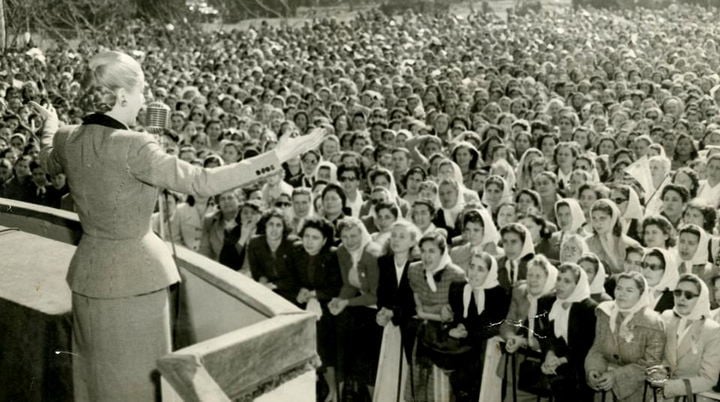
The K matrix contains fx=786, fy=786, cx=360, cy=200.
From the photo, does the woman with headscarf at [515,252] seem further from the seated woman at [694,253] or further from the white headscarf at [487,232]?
the seated woman at [694,253]

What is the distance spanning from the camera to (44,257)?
3.84 m

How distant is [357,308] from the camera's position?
248 inches

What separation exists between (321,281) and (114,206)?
3659mm

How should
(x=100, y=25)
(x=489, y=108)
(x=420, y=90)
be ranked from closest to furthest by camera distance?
(x=489, y=108) → (x=420, y=90) → (x=100, y=25)

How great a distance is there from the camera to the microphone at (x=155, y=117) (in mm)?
2945

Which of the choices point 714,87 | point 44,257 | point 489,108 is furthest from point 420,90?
point 44,257

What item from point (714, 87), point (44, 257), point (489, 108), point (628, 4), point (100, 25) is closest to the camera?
point (44, 257)

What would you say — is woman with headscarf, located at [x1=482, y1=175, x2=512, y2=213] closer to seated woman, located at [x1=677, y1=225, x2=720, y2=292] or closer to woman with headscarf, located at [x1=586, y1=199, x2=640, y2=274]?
woman with headscarf, located at [x1=586, y1=199, x2=640, y2=274]

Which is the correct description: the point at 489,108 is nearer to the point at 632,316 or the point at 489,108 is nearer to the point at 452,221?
the point at 452,221

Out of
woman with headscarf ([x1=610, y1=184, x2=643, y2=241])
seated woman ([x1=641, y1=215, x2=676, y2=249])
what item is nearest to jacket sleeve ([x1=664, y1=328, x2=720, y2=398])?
seated woman ([x1=641, y1=215, x2=676, y2=249])

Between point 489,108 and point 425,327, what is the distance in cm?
827

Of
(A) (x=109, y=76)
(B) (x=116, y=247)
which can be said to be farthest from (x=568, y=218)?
(A) (x=109, y=76)

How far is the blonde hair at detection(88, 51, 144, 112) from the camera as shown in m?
2.69

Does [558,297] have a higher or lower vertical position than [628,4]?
lower
